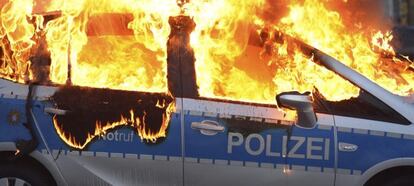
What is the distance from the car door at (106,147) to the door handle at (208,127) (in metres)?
0.12

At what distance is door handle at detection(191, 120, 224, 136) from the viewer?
4.12 meters

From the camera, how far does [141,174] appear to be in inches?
165

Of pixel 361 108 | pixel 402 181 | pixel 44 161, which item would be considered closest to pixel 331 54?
pixel 361 108

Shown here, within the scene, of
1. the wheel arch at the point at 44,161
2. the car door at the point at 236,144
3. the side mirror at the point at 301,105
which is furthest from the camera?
the wheel arch at the point at 44,161

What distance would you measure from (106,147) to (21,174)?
62 cm

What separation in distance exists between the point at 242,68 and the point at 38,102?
4.53ft

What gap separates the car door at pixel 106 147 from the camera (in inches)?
164

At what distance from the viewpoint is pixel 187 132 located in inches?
162

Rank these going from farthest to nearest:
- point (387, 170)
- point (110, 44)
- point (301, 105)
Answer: point (110, 44)
point (387, 170)
point (301, 105)

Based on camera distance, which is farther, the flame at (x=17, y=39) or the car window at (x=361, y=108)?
the flame at (x=17, y=39)

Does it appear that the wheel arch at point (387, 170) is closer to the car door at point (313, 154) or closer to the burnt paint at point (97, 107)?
the car door at point (313, 154)

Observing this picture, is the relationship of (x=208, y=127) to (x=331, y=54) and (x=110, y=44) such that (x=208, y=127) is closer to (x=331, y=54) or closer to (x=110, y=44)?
(x=110, y=44)

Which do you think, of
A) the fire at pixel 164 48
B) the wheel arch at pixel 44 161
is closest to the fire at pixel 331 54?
the fire at pixel 164 48

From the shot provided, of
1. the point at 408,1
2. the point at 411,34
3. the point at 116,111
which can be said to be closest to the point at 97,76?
the point at 116,111
